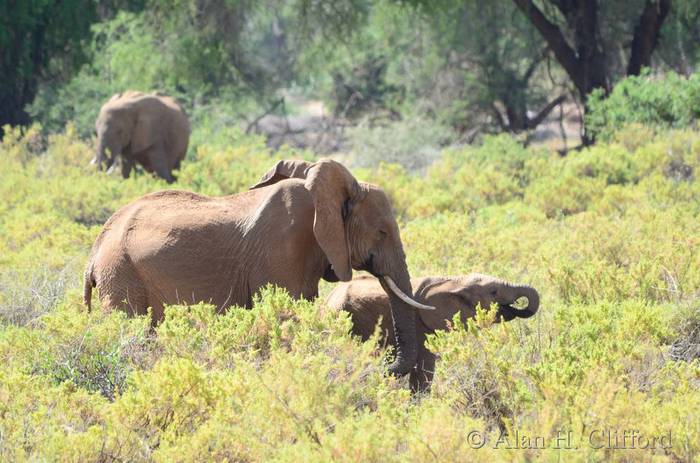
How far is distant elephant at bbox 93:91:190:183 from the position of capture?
16.8 metres

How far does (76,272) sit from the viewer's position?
388 inches

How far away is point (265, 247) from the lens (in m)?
7.10

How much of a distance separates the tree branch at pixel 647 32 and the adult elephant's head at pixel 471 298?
47.5ft

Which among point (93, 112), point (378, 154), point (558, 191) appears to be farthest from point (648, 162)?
point (93, 112)

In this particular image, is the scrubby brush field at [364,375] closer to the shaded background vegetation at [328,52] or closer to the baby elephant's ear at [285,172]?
the baby elephant's ear at [285,172]

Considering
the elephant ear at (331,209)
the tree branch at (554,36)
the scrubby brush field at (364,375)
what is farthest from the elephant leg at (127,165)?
the elephant ear at (331,209)

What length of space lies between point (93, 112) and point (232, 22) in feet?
10.7

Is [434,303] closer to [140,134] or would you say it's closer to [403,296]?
[403,296]

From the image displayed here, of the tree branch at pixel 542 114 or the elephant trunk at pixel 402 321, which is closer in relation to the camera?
the elephant trunk at pixel 402 321

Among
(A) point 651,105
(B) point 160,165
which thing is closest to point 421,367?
(B) point 160,165

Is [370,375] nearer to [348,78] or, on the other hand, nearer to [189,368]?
[189,368]

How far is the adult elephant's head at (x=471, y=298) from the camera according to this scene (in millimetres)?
7375

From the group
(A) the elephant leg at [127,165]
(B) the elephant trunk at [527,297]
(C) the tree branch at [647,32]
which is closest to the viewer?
(B) the elephant trunk at [527,297]

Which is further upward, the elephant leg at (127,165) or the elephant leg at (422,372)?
the elephant leg at (422,372)
